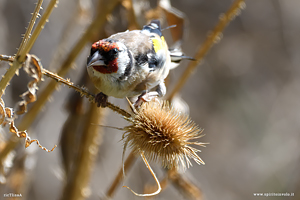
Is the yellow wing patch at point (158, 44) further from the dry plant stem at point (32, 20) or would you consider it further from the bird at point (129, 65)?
the dry plant stem at point (32, 20)

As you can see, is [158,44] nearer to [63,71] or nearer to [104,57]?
[104,57]

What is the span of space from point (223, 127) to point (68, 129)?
4852 mm

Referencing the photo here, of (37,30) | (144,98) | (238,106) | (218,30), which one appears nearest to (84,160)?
(144,98)

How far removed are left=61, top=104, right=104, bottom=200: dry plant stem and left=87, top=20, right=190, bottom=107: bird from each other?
623 millimetres

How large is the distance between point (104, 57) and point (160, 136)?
527 millimetres

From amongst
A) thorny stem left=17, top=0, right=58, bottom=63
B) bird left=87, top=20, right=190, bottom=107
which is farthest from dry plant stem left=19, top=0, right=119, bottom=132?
thorny stem left=17, top=0, right=58, bottom=63

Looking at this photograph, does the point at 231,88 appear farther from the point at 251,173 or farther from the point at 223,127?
the point at 251,173

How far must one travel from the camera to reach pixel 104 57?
1.78 metres

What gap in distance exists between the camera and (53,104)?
16.7 feet

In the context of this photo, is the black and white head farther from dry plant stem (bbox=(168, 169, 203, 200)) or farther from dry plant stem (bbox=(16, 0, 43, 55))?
dry plant stem (bbox=(168, 169, 203, 200))

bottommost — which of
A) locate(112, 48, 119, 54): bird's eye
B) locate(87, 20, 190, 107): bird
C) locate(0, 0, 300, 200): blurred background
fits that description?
locate(0, 0, 300, 200): blurred background

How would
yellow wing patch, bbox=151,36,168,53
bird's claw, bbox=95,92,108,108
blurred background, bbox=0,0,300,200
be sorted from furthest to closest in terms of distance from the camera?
blurred background, bbox=0,0,300,200 < yellow wing patch, bbox=151,36,168,53 < bird's claw, bbox=95,92,108,108

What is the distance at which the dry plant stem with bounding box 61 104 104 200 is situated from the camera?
101 inches

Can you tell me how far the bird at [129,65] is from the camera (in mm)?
1798
